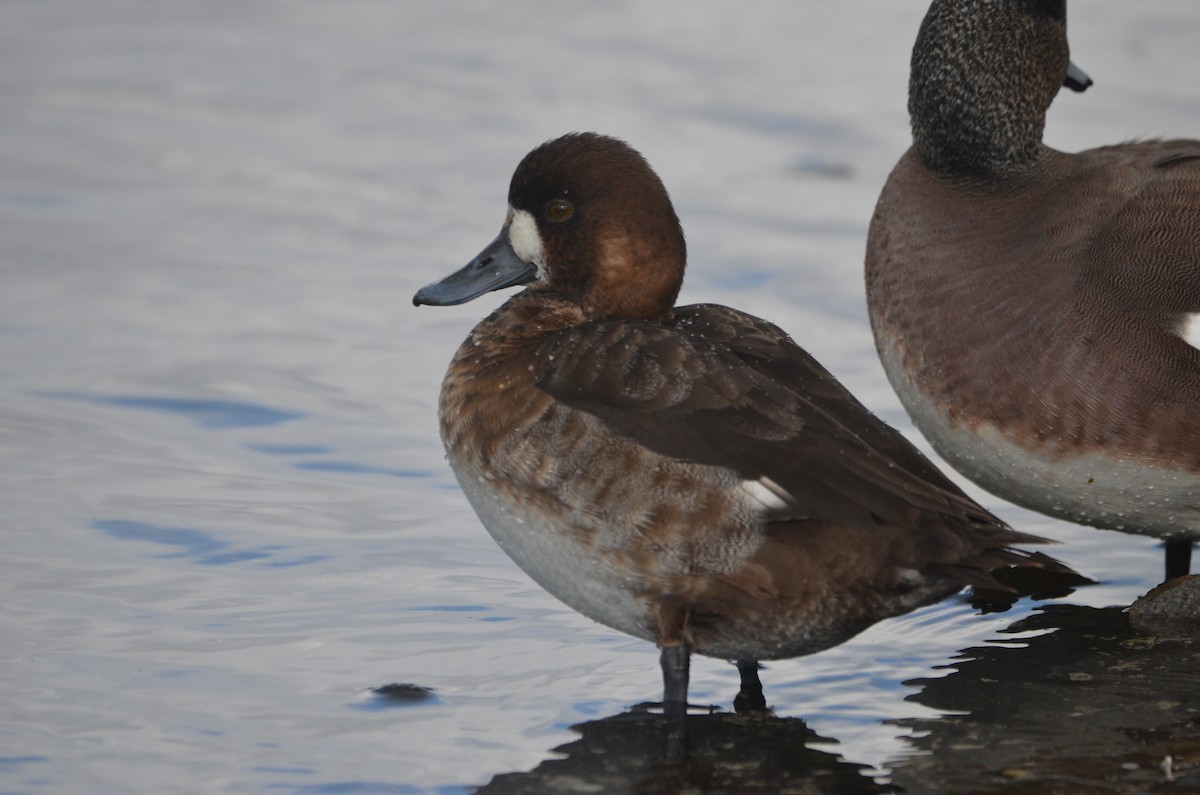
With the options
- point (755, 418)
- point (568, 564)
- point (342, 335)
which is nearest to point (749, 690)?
point (568, 564)

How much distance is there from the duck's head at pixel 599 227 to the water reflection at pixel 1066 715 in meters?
1.09

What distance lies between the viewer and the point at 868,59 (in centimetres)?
908

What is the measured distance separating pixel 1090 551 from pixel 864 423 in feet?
4.78

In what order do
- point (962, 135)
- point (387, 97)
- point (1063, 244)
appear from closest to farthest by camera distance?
point (1063, 244), point (962, 135), point (387, 97)

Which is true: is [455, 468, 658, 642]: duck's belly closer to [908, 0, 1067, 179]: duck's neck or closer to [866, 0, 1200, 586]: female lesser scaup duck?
[866, 0, 1200, 586]: female lesser scaup duck

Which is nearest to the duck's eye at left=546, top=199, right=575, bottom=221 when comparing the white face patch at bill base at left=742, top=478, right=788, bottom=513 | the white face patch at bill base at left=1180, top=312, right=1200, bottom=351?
the white face patch at bill base at left=742, top=478, right=788, bottom=513

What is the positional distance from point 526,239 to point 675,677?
1155 millimetres

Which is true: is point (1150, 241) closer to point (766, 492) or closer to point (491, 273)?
point (766, 492)

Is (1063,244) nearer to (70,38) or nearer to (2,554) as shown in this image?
(2,554)

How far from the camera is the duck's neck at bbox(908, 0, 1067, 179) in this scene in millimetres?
5012

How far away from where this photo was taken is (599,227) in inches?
171

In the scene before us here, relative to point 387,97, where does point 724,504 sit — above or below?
below

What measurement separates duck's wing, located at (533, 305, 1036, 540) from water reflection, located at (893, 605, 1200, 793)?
441 millimetres

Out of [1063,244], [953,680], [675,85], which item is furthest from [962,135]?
[675,85]
